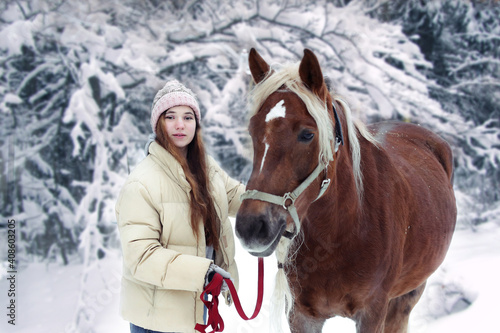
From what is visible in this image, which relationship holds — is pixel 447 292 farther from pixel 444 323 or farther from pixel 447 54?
pixel 447 54

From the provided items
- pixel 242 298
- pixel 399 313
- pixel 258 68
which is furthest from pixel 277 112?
pixel 242 298

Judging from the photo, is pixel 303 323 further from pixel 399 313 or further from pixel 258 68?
pixel 258 68

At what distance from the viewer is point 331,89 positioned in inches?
76.8

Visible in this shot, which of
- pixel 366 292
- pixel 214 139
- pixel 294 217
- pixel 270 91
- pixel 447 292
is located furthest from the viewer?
pixel 214 139

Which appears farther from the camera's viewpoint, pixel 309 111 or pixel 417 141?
pixel 417 141

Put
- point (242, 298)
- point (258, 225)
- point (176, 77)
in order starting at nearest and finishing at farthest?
point (258, 225), point (242, 298), point (176, 77)

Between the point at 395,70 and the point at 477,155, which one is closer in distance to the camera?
the point at 395,70

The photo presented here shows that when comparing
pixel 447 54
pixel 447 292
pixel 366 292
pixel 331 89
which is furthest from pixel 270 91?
pixel 447 54

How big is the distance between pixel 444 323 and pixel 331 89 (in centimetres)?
319

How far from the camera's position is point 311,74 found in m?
1.61

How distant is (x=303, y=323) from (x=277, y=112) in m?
1.28

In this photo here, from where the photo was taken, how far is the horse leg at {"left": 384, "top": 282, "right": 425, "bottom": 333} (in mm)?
2793

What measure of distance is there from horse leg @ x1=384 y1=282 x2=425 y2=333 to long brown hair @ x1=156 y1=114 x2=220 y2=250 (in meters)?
1.69

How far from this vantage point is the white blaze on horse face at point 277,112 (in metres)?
1.51
